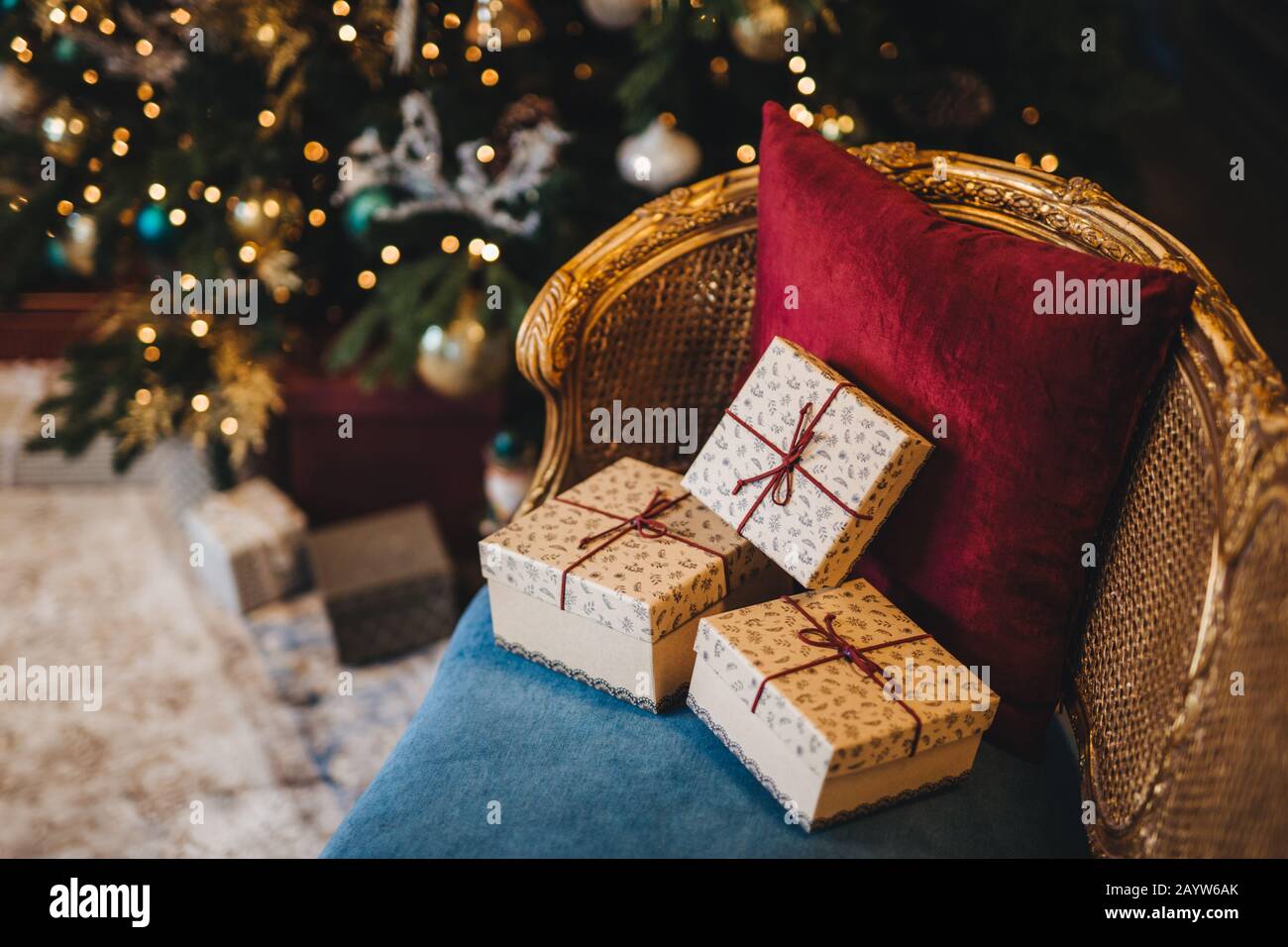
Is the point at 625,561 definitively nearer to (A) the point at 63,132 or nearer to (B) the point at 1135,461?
(B) the point at 1135,461

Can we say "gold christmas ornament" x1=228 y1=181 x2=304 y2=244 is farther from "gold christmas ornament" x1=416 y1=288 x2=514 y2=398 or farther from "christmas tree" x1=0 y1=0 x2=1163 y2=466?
"gold christmas ornament" x1=416 y1=288 x2=514 y2=398

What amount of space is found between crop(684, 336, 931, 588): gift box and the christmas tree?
57 centimetres

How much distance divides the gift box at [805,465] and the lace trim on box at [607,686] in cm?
17

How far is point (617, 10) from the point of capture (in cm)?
134

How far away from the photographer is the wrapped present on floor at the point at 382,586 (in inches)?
63.2

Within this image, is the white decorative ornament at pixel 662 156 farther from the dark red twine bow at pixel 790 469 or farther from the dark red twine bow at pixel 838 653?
the dark red twine bow at pixel 838 653

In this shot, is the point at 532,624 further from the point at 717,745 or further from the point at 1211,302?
the point at 1211,302

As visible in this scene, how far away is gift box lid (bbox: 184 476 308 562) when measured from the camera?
173 centimetres

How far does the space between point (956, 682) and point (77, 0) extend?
161 cm

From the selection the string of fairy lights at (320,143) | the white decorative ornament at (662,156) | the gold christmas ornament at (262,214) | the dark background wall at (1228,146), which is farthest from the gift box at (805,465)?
the dark background wall at (1228,146)

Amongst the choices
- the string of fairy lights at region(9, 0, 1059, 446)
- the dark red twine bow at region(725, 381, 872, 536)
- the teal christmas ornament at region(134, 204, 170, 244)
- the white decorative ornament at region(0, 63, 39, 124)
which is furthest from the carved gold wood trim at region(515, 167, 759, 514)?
the white decorative ornament at region(0, 63, 39, 124)

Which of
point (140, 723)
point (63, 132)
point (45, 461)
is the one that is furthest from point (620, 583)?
point (45, 461)
